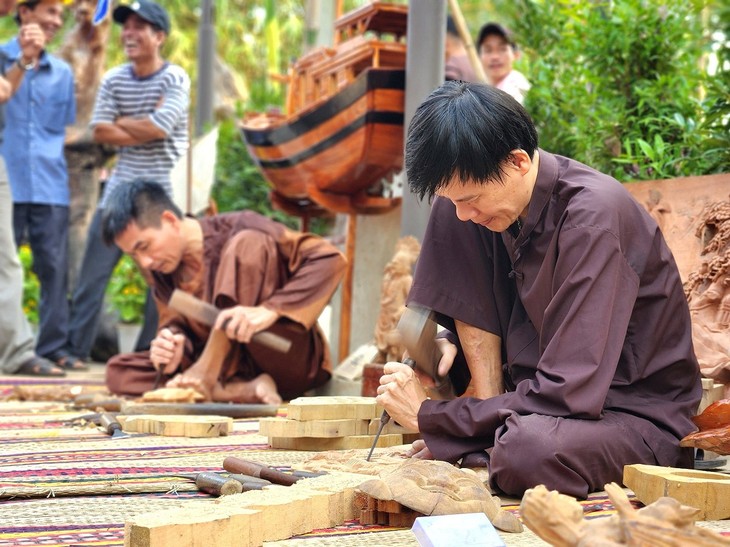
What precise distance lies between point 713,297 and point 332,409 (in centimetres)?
131

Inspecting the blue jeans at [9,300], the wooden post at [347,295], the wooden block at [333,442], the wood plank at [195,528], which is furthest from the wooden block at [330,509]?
the blue jeans at [9,300]

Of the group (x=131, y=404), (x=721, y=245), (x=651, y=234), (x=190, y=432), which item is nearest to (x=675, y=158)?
(x=721, y=245)

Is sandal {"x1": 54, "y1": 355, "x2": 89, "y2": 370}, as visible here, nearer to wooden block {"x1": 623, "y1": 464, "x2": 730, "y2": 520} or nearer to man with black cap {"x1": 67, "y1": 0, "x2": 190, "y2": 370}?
man with black cap {"x1": 67, "y1": 0, "x2": 190, "y2": 370}

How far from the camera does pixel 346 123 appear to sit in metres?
5.79

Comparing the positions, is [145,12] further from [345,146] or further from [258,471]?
[258,471]

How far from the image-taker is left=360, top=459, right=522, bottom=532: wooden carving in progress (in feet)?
7.43

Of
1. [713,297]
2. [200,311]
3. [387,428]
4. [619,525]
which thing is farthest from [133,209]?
[619,525]

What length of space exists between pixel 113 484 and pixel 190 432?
1079 millimetres

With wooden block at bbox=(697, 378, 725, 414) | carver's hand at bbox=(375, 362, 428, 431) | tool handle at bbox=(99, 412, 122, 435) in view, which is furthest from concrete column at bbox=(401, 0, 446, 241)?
carver's hand at bbox=(375, 362, 428, 431)

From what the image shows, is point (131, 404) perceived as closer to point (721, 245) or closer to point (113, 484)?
point (113, 484)

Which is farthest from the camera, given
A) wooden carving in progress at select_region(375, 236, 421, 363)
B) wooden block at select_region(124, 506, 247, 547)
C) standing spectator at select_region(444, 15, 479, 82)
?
standing spectator at select_region(444, 15, 479, 82)

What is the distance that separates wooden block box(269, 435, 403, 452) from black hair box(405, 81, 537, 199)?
1.12 m

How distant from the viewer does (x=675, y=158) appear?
13.8ft

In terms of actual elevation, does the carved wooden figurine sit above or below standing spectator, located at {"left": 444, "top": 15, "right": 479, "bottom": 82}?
below
